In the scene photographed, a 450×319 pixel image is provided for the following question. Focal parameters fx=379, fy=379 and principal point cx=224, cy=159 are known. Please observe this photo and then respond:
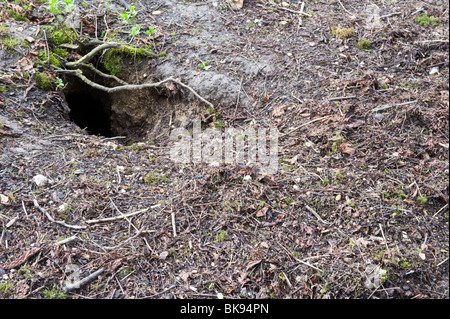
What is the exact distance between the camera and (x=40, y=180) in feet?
10.9

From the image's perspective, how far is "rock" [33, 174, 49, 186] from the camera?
130 inches

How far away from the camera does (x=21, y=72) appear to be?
4.21m

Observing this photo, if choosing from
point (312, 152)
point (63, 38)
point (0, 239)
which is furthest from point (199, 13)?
point (0, 239)

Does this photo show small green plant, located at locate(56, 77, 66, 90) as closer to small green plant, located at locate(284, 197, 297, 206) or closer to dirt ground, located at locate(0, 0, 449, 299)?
dirt ground, located at locate(0, 0, 449, 299)

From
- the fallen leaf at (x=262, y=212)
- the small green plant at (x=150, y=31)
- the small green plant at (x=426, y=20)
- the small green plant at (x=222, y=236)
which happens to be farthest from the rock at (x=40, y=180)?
the small green plant at (x=426, y=20)

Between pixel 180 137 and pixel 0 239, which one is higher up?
pixel 180 137

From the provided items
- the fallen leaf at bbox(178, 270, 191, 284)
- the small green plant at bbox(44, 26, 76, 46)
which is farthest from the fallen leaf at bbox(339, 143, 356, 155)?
the small green plant at bbox(44, 26, 76, 46)

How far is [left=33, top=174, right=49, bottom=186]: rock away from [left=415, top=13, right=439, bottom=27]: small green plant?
4394 mm

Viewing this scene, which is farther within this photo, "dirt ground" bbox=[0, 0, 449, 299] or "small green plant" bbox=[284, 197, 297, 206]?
"small green plant" bbox=[284, 197, 297, 206]

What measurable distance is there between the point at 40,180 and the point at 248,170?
183 centimetres

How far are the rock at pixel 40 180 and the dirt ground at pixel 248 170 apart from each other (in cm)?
2

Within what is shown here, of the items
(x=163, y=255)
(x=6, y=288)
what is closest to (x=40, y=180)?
(x=6, y=288)
